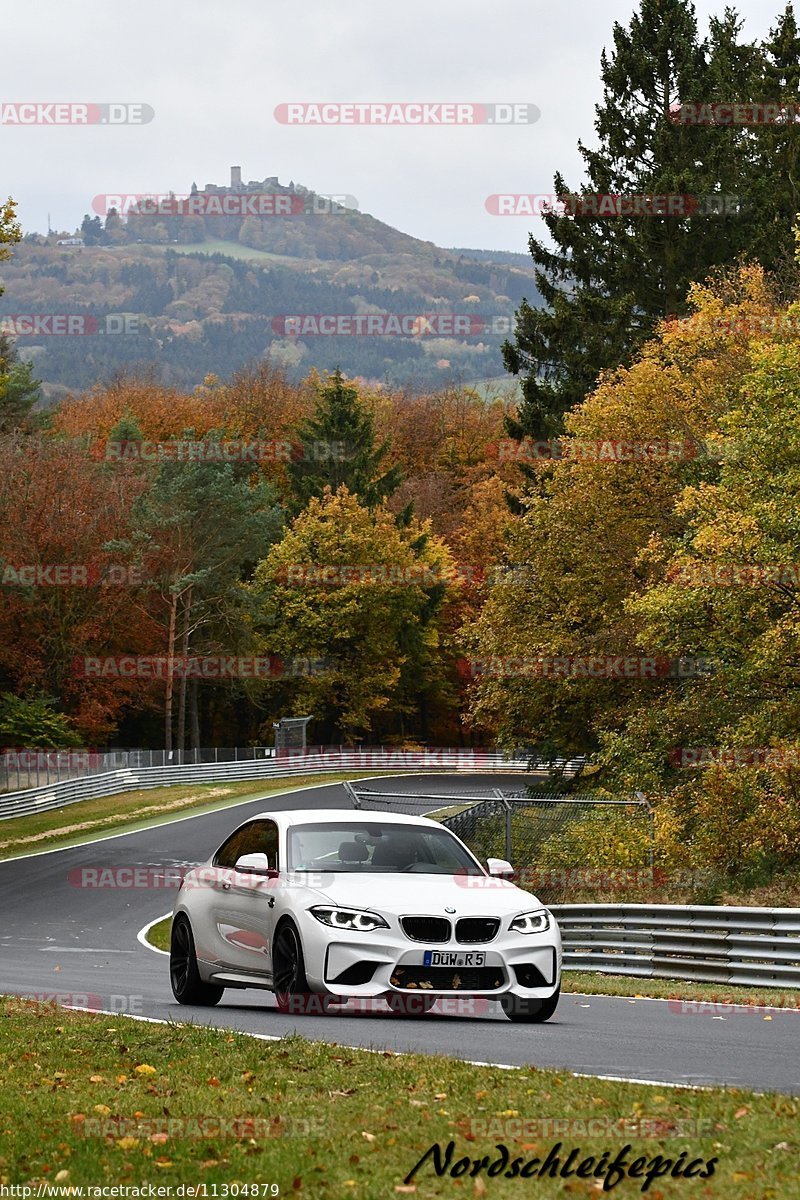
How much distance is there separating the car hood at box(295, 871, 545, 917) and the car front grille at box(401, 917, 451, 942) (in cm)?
6

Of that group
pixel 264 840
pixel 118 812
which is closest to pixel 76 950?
pixel 264 840

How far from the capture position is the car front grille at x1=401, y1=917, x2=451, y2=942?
1239 cm

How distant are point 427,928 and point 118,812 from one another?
48.3m

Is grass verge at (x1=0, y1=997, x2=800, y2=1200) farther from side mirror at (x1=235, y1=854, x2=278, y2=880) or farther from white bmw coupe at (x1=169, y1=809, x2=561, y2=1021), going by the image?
side mirror at (x1=235, y1=854, x2=278, y2=880)

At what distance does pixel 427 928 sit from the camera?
12.4m

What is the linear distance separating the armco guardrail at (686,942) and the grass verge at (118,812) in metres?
30.2

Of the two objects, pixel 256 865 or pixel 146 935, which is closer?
pixel 256 865

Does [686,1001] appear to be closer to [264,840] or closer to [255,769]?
[264,840]

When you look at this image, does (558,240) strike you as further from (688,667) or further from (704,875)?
(704,875)

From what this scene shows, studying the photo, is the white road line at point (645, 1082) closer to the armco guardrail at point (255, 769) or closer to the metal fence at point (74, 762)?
A: the armco guardrail at point (255, 769)

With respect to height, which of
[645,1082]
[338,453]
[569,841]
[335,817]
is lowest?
[569,841]

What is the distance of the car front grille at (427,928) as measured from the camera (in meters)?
12.4

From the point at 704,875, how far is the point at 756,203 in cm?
3427

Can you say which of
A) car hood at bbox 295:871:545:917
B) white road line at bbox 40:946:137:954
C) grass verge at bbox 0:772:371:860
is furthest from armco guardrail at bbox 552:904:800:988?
grass verge at bbox 0:772:371:860
